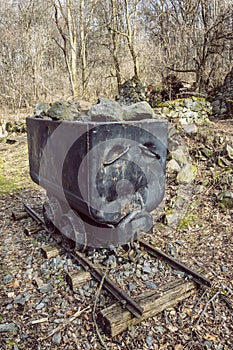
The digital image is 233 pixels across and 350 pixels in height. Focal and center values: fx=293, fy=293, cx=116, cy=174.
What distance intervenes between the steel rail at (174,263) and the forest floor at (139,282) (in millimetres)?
105

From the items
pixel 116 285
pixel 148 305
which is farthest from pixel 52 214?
pixel 148 305

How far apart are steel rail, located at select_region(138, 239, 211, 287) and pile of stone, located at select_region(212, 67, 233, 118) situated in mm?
6863

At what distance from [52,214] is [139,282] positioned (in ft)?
4.88

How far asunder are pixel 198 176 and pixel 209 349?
351cm

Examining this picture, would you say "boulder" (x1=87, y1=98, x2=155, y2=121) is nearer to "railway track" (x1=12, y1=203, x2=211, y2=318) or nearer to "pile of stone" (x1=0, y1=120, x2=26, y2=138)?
"railway track" (x1=12, y1=203, x2=211, y2=318)

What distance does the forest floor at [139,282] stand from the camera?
7.93ft

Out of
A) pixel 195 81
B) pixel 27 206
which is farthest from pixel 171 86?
pixel 27 206

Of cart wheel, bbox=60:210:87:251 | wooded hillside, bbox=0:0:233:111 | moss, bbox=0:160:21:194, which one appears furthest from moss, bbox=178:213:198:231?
wooded hillside, bbox=0:0:233:111

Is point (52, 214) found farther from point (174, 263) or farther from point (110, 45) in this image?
point (110, 45)

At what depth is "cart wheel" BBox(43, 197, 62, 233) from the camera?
379 centimetres

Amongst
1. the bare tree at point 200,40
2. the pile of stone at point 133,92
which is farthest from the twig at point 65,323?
the bare tree at point 200,40

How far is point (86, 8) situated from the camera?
14.2m

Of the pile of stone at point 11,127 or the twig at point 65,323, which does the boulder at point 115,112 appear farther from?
the pile of stone at point 11,127

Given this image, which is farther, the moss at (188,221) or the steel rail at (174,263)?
the moss at (188,221)
